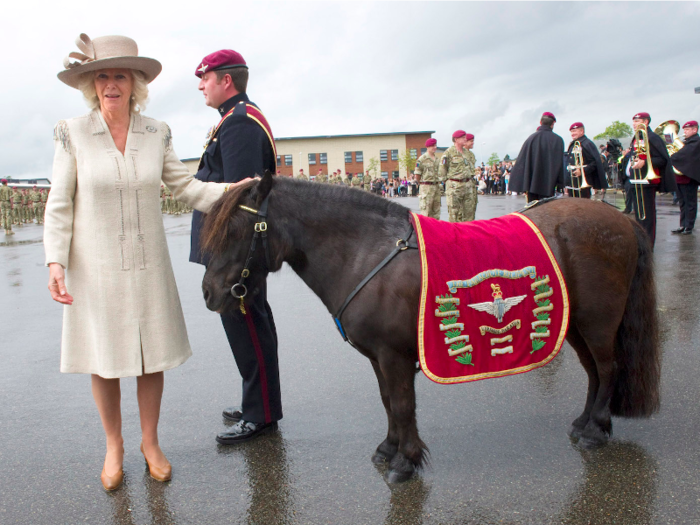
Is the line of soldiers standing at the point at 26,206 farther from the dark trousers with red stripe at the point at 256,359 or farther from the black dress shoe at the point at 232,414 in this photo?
the dark trousers with red stripe at the point at 256,359

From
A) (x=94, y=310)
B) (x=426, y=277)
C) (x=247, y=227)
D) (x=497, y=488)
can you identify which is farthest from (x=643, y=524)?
(x=94, y=310)

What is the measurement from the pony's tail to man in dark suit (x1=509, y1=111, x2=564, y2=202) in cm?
525

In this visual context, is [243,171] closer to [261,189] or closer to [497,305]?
[261,189]

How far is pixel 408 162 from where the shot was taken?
235 feet

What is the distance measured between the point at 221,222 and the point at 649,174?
28.9 feet

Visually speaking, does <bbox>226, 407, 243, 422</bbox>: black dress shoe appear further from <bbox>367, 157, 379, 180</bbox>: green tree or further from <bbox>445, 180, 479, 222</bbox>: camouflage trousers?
<bbox>367, 157, 379, 180</bbox>: green tree

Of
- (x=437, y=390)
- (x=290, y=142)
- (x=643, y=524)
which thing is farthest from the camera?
(x=290, y=142)

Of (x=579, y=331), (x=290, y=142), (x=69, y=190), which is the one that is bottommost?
(x=579, y=331)

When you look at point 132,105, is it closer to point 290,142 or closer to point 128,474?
point 128,474

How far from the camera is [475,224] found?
10.0ft

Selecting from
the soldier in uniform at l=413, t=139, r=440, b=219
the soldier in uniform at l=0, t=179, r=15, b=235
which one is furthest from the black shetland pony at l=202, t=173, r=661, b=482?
the soldier in uniform at l=0, t=179, r=15, b=235

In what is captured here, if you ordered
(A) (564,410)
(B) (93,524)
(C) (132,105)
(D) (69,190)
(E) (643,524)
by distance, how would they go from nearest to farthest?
1. (E) (643,524)
2. (B) (93,524)
3. (D) (69,190)
4. (C) (132,105)
5. (A) (564,410)

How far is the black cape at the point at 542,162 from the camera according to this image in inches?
324

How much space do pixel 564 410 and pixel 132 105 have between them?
10.5 ft
